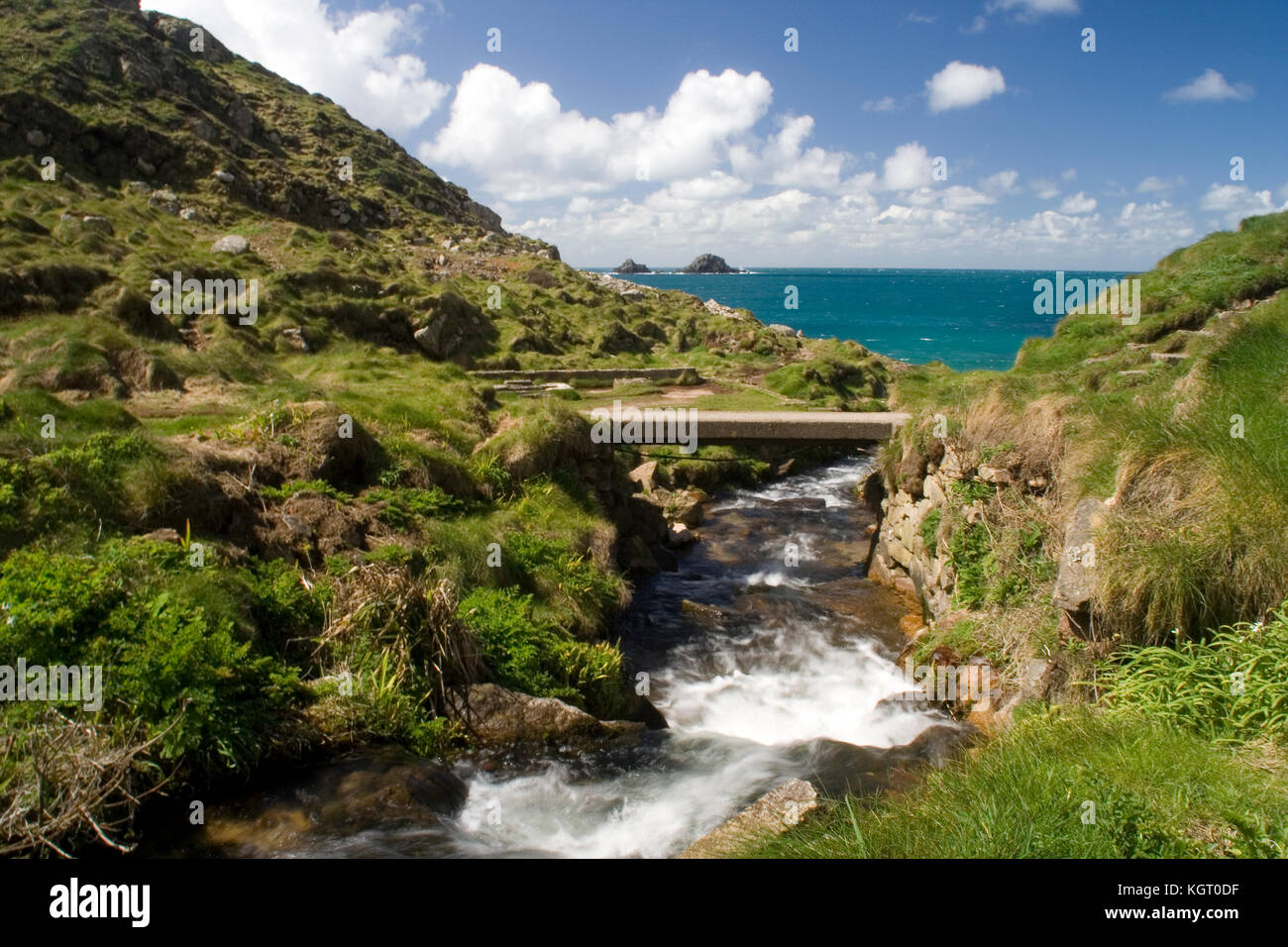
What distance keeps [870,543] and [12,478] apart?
14.8 metres

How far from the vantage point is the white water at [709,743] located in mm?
7043

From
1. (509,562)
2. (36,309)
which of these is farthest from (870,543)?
(36,309)

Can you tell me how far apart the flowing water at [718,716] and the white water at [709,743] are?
2 cm

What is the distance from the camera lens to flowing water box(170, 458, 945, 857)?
22.8 ft

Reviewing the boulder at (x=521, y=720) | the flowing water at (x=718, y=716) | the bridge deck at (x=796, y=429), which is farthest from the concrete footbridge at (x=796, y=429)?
the boulder at (x=521, y=720)

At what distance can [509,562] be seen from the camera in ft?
37.5

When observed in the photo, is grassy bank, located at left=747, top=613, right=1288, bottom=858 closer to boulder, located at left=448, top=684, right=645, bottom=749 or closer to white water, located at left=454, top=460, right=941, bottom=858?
white water, located at left=454, top=460, right=941, bottom=858

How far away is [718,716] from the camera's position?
10312 mm

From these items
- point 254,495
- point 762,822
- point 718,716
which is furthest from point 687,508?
point 762,822

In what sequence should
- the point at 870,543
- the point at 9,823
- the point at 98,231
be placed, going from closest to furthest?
the point at 9,823, the point at 870,543, the point at 98,231

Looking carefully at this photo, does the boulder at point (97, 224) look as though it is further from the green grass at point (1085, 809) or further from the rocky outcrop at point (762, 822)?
the green grass at point (1085, 809)

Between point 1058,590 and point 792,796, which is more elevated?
point 1058,590

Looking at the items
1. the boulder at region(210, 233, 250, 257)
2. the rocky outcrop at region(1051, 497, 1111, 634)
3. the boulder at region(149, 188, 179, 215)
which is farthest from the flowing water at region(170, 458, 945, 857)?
the boulder at region(149, 188, 179, 215)
